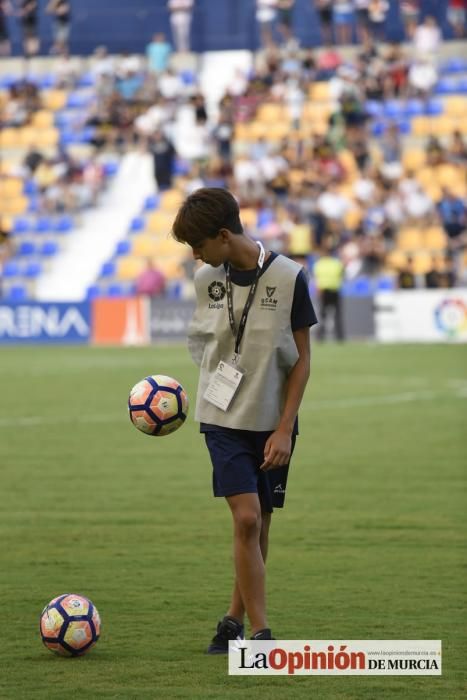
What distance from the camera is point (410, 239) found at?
1358 inches

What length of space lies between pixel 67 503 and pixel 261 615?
5.41m

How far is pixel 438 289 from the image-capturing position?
31.8m

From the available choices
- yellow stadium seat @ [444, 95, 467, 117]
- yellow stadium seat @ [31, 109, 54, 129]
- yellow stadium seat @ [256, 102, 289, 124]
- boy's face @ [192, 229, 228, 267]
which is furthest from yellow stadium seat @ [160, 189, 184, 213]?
boy's face @ [192, 229, 228, 267]

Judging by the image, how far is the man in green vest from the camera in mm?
30828

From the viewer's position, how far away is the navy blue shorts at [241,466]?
20.7 ft

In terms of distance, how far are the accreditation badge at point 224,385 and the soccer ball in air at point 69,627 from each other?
1.01 metres

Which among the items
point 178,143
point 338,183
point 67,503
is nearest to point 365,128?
point 338,183

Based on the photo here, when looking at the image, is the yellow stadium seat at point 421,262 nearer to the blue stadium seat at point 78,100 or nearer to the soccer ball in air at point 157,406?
the blue stadium seat at point 78,100

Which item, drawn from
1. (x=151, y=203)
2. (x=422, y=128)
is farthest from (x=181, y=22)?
(x=422, y=128)

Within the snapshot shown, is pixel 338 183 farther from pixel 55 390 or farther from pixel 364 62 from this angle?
pixel 55 390

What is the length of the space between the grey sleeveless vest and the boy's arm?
39 millimetres

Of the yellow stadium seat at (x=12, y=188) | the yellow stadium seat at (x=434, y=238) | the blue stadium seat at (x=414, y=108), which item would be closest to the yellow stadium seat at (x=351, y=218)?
the yellow stadium seat at (x=434, y=238)

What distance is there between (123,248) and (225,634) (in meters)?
31.4

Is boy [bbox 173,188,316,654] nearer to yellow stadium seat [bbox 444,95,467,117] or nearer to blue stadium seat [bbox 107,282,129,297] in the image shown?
blue stadium seat [bbox 107,282,129,297]
